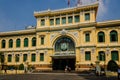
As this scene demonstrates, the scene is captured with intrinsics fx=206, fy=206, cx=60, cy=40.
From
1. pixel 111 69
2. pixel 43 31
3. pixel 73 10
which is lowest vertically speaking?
pixel 111 69

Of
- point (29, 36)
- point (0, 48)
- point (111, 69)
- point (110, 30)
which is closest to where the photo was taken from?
point (111, 69)

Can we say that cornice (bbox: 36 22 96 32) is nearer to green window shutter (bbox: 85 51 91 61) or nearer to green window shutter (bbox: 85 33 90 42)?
green window shutter (bbox: 85 33 90 42)

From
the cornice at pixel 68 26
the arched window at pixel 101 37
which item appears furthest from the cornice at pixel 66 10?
the arched window at pixel 101 37

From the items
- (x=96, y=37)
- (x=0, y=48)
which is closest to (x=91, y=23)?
(x=96, y=37)

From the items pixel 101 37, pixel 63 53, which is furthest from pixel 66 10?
pixel 101 37

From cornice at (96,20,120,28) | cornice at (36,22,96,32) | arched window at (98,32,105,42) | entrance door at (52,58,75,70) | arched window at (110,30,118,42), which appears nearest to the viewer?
cornice at (96,20,120,28)

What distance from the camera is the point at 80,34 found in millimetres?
48688

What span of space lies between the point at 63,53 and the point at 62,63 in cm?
304

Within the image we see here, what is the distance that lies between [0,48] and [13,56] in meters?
5.25

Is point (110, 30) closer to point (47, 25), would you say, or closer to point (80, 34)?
point (80, 34)

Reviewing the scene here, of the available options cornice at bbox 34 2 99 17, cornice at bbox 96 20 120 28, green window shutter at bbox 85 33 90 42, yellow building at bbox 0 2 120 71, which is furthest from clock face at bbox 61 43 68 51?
cornice at bbox 96 20 120 28

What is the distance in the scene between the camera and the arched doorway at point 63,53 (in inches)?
1966

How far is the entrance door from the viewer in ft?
168

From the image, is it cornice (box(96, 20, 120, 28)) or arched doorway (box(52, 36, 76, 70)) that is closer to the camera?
cornice (box(96, 20, 120, 28))
